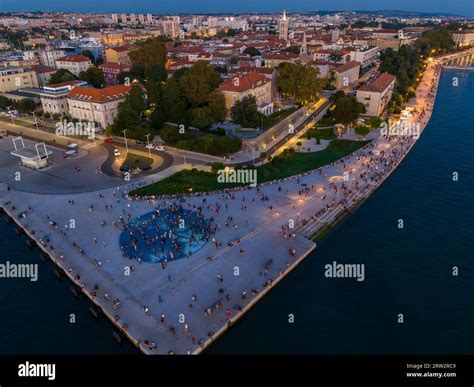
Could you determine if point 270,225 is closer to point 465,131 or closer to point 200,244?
point 200,244

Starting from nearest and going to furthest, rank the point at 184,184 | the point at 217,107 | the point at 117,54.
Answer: the point at 184,184 < the point at 217,107 < the point at 117,54

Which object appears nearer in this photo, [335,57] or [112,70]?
[112,70]

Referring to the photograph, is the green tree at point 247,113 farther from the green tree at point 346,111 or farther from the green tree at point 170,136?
the green tree at point 346,111

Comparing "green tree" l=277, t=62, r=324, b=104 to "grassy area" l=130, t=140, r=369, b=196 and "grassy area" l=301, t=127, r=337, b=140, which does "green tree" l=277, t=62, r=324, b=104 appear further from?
"grassy area" l=130, t=140, r=369, b=196

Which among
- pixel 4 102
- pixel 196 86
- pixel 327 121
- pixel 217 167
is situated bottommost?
pixel 217 167

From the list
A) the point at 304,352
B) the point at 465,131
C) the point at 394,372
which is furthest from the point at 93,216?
the point at 465,131

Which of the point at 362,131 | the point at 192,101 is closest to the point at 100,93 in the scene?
the point at 192,101

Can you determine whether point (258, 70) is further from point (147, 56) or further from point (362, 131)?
point (147, 56)

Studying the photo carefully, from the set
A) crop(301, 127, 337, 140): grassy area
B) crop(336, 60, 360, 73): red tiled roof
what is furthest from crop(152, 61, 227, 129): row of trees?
crop(336, 60, 360, 73): red tiled roof
